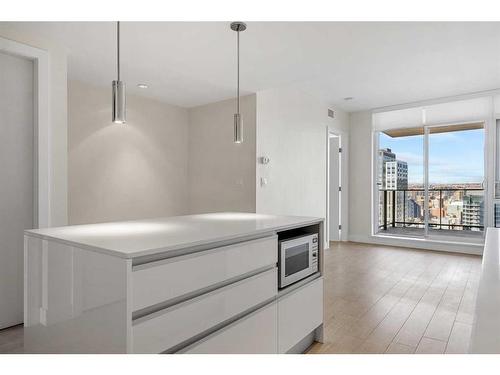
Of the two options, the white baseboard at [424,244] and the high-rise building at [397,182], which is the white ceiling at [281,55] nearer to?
the high-rise building at [397,182]

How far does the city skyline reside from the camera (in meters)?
5.41

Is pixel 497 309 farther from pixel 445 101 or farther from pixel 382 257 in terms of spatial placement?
pixel 445 101

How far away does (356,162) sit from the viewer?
21.3 ft

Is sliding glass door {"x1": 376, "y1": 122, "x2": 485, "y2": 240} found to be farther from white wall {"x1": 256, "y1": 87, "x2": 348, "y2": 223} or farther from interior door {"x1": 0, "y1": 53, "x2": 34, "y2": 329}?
interior door {"x1": 0, "y1": 53, "x2": 34, "y2": 329}

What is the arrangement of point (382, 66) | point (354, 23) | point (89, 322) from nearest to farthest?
point (89, 322) → point (354, 23) → point (382, 66)

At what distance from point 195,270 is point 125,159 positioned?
11.4 ft

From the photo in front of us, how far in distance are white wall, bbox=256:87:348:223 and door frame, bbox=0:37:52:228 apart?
2442mm

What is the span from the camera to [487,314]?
0.79m

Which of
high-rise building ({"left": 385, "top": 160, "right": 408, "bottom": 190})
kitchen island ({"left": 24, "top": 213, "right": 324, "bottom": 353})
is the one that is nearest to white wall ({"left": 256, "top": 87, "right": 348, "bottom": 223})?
high-rise building ({"left": 385, "top": 160, "right": 408, "bottom": 190})

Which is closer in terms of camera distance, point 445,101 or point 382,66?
point 382,66

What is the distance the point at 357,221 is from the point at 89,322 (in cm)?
580
